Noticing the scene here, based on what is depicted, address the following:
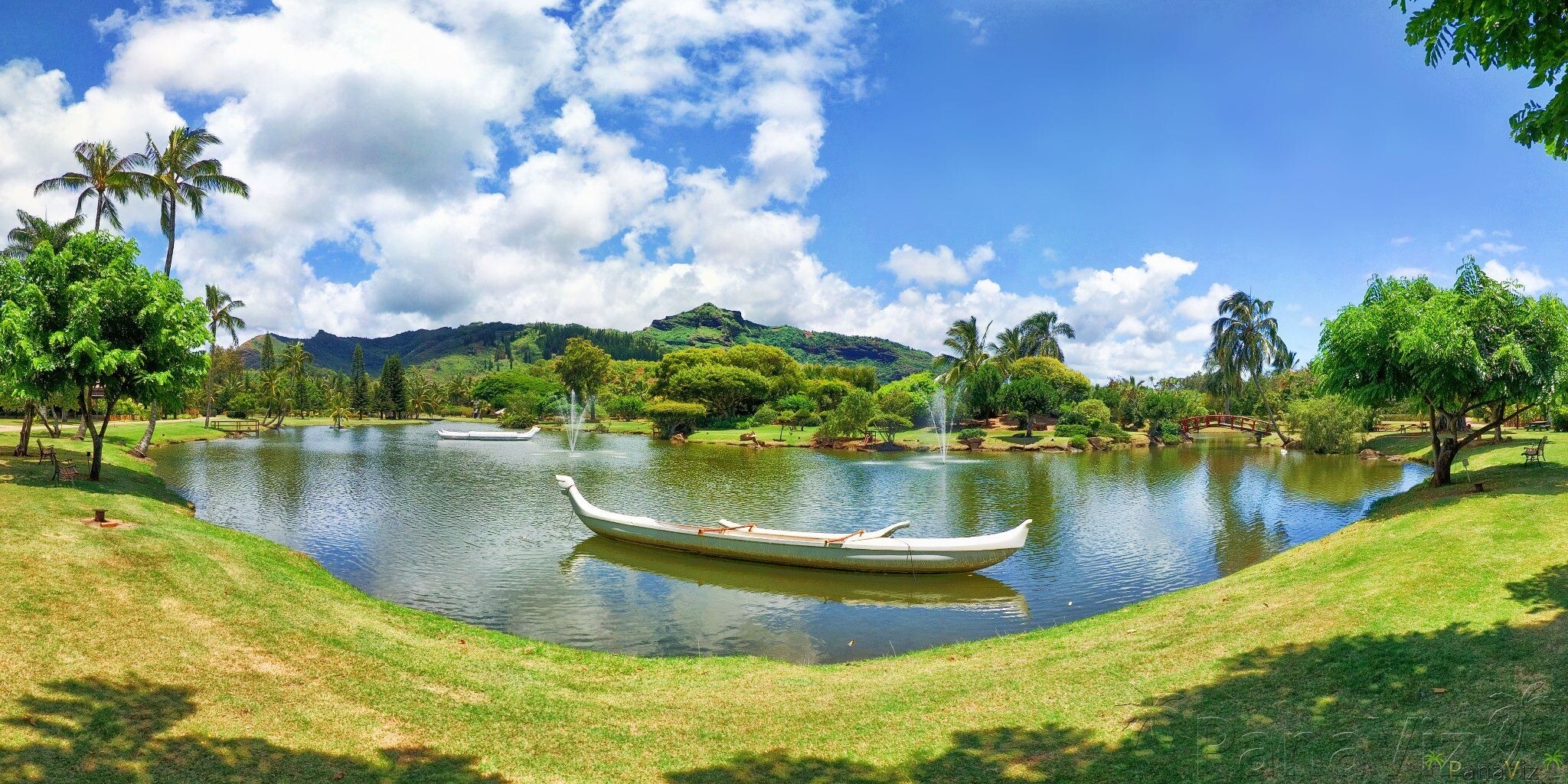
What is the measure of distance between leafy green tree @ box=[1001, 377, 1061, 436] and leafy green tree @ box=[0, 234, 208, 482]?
223 ft

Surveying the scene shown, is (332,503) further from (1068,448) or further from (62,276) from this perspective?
(1068,448)

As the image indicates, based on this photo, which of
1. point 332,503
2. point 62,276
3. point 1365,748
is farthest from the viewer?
point 332,503

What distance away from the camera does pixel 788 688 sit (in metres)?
11.1

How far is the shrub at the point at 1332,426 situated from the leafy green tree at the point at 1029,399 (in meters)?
22.6

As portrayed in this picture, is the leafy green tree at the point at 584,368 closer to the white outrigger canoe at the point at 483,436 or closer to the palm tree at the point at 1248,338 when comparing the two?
the white outrigger canoe at the point at 483,436

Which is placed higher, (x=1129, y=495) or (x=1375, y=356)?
(x=1375, y=356)

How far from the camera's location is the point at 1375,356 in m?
23.3

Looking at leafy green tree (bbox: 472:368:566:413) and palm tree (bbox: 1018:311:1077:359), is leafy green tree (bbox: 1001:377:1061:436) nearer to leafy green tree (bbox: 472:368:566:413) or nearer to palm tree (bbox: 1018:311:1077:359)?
palm tree (bbox: 1018:311:1077:359)

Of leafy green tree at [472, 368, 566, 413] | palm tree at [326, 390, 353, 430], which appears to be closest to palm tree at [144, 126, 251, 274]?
palm tree at [326, 390, 353, 430]

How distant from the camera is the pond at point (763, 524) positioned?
17891 mm

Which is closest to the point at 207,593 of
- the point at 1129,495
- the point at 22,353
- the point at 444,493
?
the point at 22,353

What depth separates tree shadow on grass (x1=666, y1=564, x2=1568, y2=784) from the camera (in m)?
6.20

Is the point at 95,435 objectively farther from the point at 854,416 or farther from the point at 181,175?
the point at 854,416

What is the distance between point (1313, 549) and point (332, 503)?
37.7m
